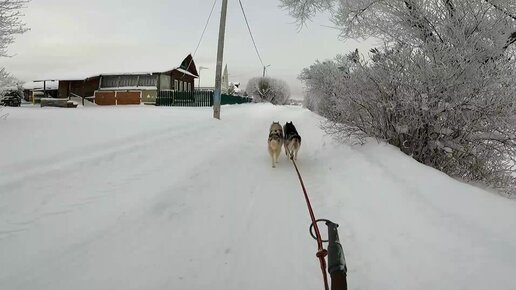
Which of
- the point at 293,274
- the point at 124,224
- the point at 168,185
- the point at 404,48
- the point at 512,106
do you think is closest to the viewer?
the point at 293,274

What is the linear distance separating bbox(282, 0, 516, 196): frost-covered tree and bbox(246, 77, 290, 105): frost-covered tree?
72069 millimetres

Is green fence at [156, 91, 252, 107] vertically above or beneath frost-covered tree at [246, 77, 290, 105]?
beneath

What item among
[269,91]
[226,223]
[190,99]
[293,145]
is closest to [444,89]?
[293,145]

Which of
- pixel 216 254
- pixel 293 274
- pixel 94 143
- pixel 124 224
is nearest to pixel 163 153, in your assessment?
pixel 94 143

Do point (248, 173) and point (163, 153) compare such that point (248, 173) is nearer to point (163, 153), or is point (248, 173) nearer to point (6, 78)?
point (163, 153)

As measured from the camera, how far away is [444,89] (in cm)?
645

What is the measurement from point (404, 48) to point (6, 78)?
10.2 metres

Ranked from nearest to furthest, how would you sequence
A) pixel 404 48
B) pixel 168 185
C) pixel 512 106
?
pixel 168 185 → pixel 512 106 → pixel 404 48

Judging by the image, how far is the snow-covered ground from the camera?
2.82m

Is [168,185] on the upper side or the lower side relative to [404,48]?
lower

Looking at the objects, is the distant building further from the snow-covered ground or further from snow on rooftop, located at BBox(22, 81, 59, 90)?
the snow-covered ground

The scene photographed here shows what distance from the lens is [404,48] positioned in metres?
7.19

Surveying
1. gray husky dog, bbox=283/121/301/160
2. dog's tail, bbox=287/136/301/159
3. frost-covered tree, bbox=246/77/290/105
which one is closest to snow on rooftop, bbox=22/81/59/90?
gray husky dog, bbox=283/121/301/160

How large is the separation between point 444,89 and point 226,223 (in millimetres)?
5124
